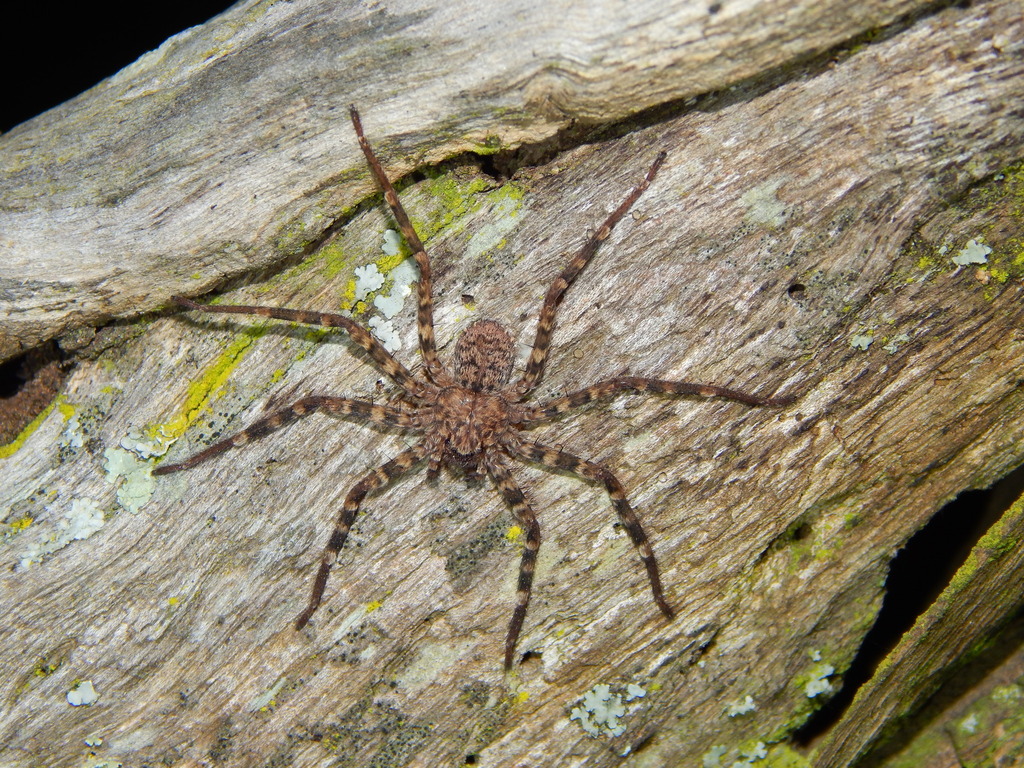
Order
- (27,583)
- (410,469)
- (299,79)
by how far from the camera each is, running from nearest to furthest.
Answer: (299,79), (27,583), (410,469)

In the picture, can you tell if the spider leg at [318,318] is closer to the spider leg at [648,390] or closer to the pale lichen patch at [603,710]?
the spider leg at [648,390]

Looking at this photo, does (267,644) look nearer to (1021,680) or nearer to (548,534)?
(548,534)

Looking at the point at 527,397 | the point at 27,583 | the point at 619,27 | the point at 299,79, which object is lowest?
the point at 527,397

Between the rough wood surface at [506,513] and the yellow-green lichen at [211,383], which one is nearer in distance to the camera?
the rough wood surface at [506,513]

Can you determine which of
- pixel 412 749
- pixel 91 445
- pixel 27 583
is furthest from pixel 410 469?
pixel 27 583

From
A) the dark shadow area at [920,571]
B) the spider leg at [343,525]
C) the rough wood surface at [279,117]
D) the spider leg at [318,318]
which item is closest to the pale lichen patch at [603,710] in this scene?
the dark shadow area at [920,571]

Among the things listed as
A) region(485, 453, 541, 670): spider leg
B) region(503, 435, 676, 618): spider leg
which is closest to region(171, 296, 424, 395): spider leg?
region(485, 453, 541, 670): spider leg

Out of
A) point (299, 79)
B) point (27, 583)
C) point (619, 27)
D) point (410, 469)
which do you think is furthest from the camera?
point (410, 469)
